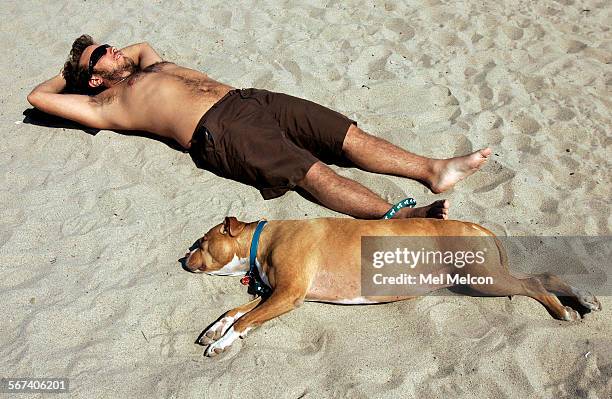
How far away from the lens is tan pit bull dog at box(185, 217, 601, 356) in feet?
10.5

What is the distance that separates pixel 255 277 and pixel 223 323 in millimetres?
418

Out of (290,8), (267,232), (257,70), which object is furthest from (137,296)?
(290,8)

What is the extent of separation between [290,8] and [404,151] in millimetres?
2987

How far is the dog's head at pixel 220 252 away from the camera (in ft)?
11.3

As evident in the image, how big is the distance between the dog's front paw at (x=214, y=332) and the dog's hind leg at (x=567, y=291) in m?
1.90

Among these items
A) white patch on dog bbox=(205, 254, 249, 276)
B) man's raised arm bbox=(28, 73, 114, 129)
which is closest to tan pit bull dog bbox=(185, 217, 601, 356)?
white patch on dog bbox=(205, 254, 249, 276)

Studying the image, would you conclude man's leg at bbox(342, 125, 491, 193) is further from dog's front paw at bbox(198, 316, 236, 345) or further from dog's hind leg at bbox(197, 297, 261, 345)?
dog's front paw at bbox(198, 316, 236, 345)

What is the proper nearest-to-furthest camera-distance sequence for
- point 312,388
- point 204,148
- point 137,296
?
1. point 312,388
2. point 137,296
3. point 204,148

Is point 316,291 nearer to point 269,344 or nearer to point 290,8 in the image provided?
point 269,344

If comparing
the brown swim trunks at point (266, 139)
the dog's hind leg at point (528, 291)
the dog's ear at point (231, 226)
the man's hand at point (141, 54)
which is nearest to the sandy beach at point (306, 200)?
the dog's hind leg at point (528, 291)

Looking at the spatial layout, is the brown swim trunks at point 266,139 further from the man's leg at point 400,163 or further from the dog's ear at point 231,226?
the dog's ear at point 231,226

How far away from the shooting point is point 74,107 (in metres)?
4.73

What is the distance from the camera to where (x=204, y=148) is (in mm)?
4203

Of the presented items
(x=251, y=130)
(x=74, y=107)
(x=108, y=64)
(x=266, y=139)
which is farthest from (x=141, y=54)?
(x=266, y=139)
